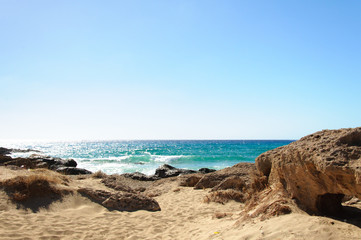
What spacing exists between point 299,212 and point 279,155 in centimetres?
124

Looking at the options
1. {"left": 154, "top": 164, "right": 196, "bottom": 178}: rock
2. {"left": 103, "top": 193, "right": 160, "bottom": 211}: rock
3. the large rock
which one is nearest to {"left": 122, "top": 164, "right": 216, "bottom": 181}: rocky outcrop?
{"left": 154, "top": 164, "right": 196, "bottom": 178}: rock

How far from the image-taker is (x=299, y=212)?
13.9ft

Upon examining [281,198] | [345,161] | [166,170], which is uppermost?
[345,161]

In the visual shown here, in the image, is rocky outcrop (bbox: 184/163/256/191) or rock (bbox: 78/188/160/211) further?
rocky outcrop (bbox: 184/163/256/191)

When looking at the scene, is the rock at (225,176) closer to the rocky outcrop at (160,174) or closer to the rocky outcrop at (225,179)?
the rocky outcrop at (225,179)

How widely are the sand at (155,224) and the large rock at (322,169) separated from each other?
0.43 m

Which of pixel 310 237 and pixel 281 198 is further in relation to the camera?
pixel 281 198

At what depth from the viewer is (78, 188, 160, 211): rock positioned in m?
7.39

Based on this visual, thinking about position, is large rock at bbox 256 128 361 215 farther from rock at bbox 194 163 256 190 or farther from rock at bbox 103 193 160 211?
rock at bbox 194 163 256 190

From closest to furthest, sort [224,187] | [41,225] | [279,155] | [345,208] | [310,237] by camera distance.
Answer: [310,237] < [345,208] < [279,155] < [41,225] < [224,187]

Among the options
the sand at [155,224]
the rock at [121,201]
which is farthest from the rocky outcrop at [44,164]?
the sand at [155,224]

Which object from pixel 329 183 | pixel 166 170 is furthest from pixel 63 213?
pixel 166 170

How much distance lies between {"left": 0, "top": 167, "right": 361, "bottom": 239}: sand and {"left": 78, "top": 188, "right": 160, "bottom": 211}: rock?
25 centimetres

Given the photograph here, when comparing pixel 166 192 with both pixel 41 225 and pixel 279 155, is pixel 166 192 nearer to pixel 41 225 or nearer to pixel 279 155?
pixel 41 225
